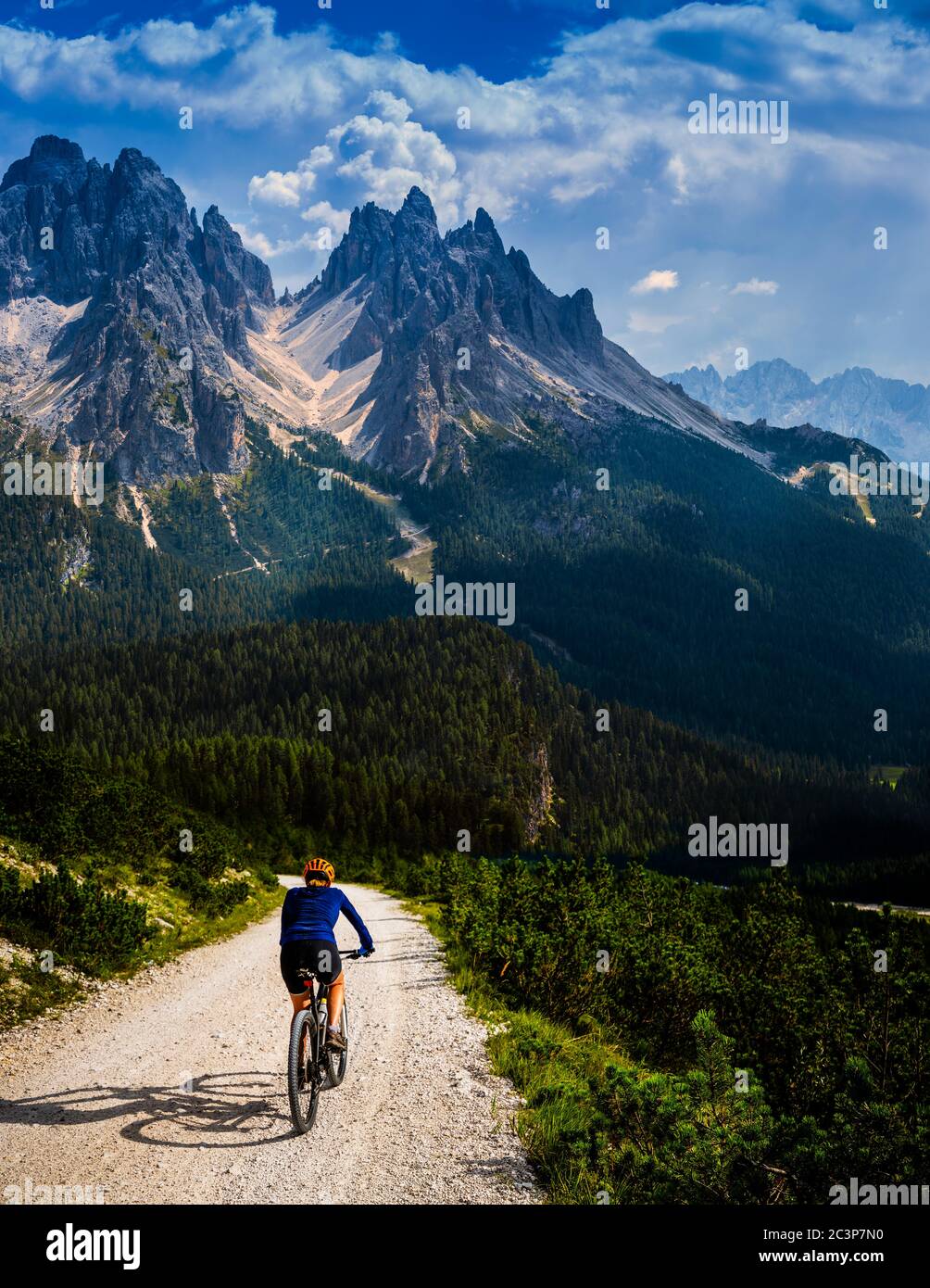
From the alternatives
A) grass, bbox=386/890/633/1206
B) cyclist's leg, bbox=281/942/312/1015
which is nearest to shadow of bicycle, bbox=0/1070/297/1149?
cyclist's leg, bbox=281/942/312/1015

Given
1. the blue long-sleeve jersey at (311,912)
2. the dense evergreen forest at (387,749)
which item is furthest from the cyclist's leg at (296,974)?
the dense evergreen forest at (387,749)

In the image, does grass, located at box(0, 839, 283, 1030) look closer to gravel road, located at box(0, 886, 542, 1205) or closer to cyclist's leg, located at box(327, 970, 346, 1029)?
gravel road, located at box(0, 886, 542, 1205)

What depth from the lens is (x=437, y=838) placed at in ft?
414

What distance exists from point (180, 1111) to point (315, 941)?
116 inches

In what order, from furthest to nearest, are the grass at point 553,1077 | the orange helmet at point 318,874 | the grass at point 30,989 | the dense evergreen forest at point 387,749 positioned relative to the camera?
the dense evergreen forest at point 387,749 < the grass at point 30,989 < the orange helmet at point 318,874 < the grass at point 553,1077

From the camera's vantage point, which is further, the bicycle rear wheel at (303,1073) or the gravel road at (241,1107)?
the bicycle rear wheel at (303,1073)

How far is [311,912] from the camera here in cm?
1345

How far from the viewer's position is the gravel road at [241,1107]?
9.93m

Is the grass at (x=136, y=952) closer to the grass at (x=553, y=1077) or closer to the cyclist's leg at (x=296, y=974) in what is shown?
the cyclist's leg at (x=296, y=974)

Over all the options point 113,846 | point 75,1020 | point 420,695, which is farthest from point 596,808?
point 75,1020

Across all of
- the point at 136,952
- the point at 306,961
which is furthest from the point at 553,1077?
the point at 136,952

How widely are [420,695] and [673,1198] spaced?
163 metres

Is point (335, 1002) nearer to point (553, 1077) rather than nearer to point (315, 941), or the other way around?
point (315, 941)
